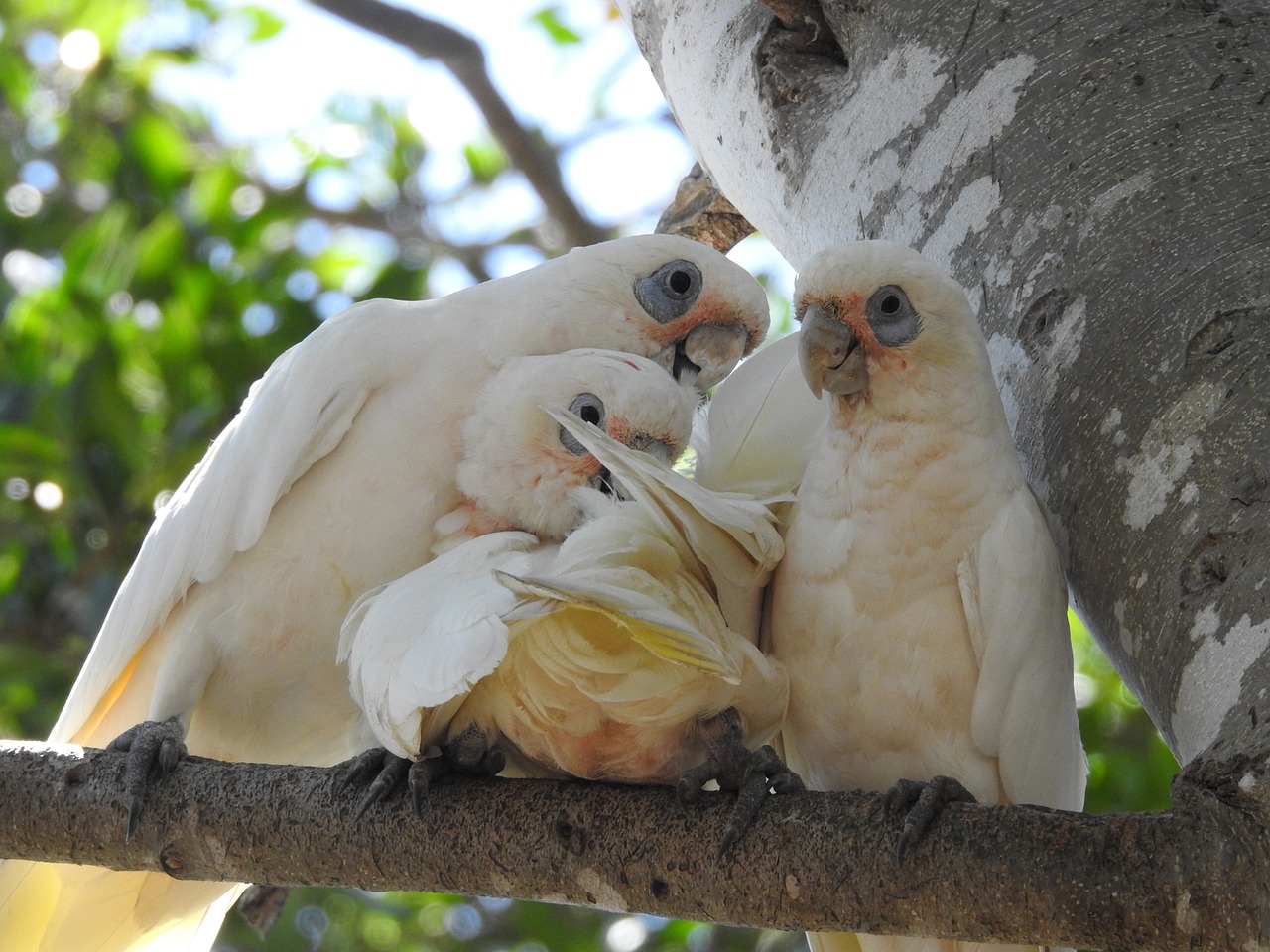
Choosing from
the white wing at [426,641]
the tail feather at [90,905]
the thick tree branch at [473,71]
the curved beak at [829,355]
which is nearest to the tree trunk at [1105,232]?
the curved beak at [829,355]

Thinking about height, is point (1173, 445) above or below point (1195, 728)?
above

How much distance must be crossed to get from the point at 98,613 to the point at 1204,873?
3.92m

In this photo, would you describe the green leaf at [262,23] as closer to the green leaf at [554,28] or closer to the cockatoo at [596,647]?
the green leaf at [554,28]

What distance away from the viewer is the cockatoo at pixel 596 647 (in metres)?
1.64

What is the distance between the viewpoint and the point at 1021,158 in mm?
2000

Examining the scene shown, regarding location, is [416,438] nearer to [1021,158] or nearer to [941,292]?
[941,292]

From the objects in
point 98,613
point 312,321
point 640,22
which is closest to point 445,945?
point 98,613

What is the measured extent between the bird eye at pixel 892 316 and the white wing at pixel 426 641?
649 millimetres

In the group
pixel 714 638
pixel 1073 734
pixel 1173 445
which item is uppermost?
pixel 1173 445

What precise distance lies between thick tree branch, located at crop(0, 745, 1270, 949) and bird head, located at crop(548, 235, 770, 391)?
1.13 metres

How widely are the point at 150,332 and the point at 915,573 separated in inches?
147

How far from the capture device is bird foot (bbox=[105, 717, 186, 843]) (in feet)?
6.21

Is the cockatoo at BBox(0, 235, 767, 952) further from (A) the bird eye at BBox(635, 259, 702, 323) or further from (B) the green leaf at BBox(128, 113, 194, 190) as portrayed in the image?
(B) the green leaf at BBox(128, 113, 194, 190)

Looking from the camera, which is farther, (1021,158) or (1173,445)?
(1021,158)
